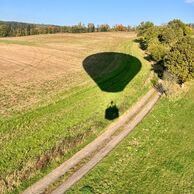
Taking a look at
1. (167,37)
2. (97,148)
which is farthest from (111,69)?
(97,148)

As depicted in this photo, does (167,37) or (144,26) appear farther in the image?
(144,26)

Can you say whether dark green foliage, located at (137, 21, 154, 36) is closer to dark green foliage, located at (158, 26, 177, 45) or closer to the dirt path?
dark green foliage, located at (158, 26, 177, 45)

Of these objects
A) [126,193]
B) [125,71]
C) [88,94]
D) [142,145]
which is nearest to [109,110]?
[88,94]

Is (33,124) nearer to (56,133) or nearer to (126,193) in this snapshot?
(56,133)

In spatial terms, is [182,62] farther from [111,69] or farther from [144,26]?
[144,26]

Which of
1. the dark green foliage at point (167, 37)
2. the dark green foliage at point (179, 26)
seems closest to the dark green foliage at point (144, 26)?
the dark green foliage at point (179, 26)

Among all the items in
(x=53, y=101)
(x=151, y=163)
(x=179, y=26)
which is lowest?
(x=151, y=163)

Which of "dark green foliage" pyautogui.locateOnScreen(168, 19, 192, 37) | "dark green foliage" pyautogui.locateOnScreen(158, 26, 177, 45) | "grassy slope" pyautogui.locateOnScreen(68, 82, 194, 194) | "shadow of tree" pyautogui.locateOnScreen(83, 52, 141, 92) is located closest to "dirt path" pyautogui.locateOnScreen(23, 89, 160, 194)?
"grassy slope" pyautogui.locateOnScreen(68, 82, 194, 194)
